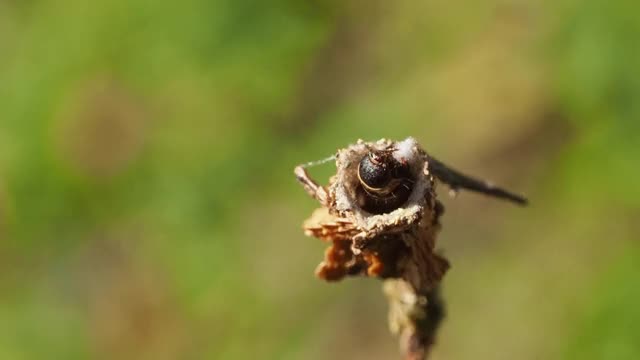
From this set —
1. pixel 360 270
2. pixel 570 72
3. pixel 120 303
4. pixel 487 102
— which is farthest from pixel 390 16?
pixel 360 270

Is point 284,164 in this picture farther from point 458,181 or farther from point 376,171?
point 376,171

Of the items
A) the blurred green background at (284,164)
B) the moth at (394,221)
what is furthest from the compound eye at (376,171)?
the blurred green background at (284,164)

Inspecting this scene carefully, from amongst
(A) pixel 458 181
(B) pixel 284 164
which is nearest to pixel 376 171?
(A) pixel 458 181

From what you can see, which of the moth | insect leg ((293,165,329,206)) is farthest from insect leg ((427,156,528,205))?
insect leg ((293,165,329,206))

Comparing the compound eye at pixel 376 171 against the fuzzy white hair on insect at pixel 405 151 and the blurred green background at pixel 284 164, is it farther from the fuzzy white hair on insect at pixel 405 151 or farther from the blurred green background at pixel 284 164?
the blurred green background at pixel 284 164

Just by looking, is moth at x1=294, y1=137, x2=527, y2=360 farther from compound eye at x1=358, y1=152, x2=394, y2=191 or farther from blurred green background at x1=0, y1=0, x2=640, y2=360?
blurred green background at x1=0, y1=0, x2=640, y2=360
